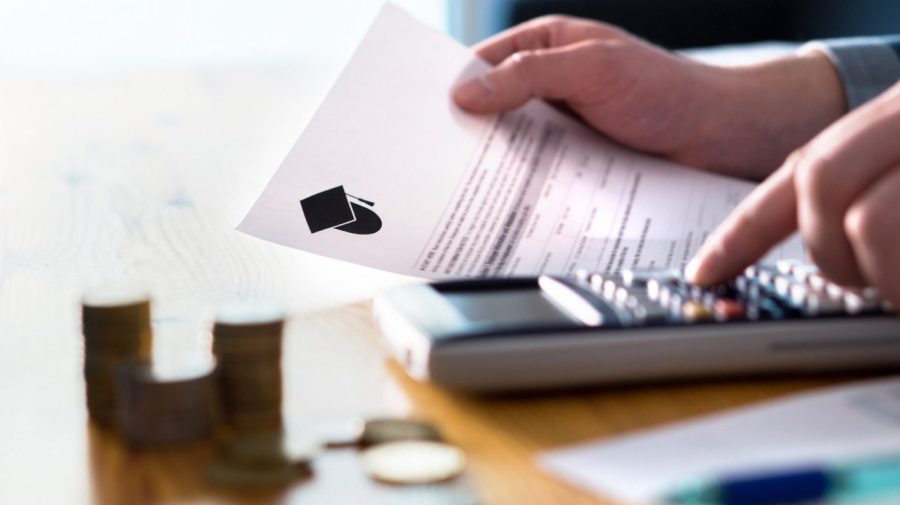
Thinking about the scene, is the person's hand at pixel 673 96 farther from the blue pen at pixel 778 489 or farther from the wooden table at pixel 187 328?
the blue pen at pixel 778 489

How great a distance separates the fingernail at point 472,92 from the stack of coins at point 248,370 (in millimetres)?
472

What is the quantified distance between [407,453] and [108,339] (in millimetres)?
143

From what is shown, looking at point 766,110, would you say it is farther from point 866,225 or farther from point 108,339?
point 108,339

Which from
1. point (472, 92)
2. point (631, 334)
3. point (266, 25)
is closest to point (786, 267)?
point (631, 334)

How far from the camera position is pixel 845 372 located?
1.61 feet

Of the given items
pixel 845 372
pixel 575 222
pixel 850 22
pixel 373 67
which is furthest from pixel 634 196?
pixel 850 22

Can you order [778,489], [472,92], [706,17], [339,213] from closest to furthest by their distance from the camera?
[778,489] → [339,213] → [472,92] → [706,17]

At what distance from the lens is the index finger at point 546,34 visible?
1105 mm

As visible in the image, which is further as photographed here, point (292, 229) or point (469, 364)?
point (292, 229)

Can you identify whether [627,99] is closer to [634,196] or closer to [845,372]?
[634,196]

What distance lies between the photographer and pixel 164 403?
1.40 feet

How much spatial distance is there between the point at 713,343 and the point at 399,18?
1.70ft

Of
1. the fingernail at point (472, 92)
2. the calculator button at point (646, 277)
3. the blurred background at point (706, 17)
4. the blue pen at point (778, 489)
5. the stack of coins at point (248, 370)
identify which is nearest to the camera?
the blue pen at point (778, 489)

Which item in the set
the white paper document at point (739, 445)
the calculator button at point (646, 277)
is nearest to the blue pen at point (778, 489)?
the white paper document at point (739, 445)
